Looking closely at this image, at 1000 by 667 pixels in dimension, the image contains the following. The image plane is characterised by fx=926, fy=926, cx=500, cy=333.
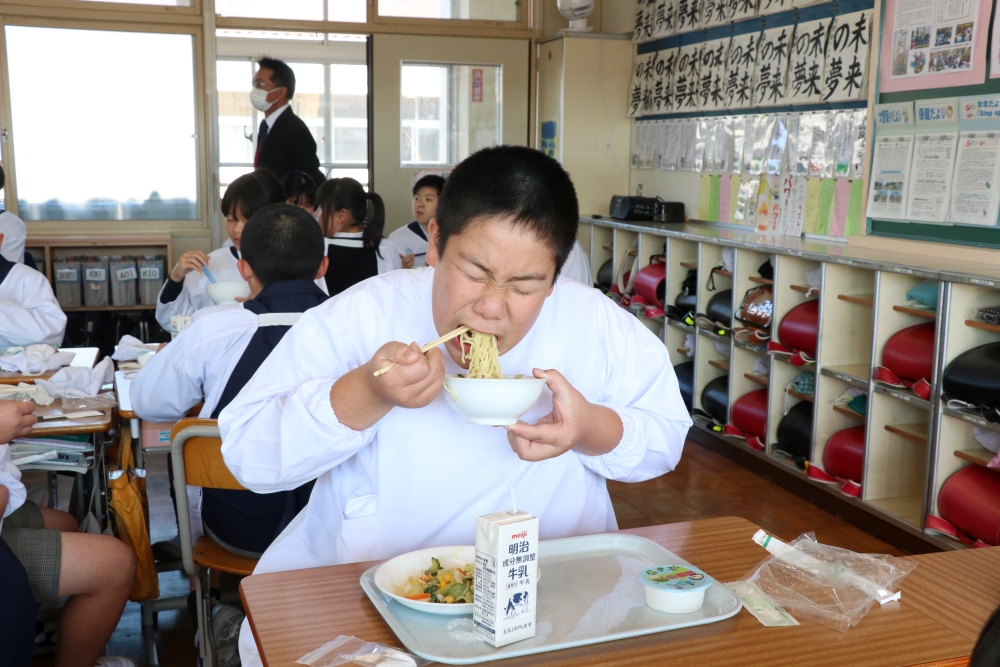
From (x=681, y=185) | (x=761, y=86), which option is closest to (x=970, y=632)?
(x=761, y=86)

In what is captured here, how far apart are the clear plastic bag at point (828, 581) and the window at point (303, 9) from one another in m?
5.86

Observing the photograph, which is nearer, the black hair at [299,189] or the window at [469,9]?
the black hair at [299,189]

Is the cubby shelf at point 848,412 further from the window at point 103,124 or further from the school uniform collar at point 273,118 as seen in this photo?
the window at point 103,124

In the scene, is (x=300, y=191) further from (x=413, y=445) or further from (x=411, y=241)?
(x=413, y=445)

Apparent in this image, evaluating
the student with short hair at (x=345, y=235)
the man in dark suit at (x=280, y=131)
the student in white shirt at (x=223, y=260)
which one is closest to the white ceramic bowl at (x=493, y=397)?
the student in white shirt at (x=223, y=260)

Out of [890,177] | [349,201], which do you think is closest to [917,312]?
[890,177]

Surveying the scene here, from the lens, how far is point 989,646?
1.91 ft

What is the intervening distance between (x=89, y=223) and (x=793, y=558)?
6.28 m

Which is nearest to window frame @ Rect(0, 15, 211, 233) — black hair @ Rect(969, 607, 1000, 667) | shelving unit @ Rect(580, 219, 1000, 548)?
shelving unit @ Rect(580, 219, 1000, 548)

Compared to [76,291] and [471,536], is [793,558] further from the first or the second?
[76,291]

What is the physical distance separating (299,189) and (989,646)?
439 centimetres

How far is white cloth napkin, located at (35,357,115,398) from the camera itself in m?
2.54

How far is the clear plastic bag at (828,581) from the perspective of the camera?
1146 mm

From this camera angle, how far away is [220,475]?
192cm
